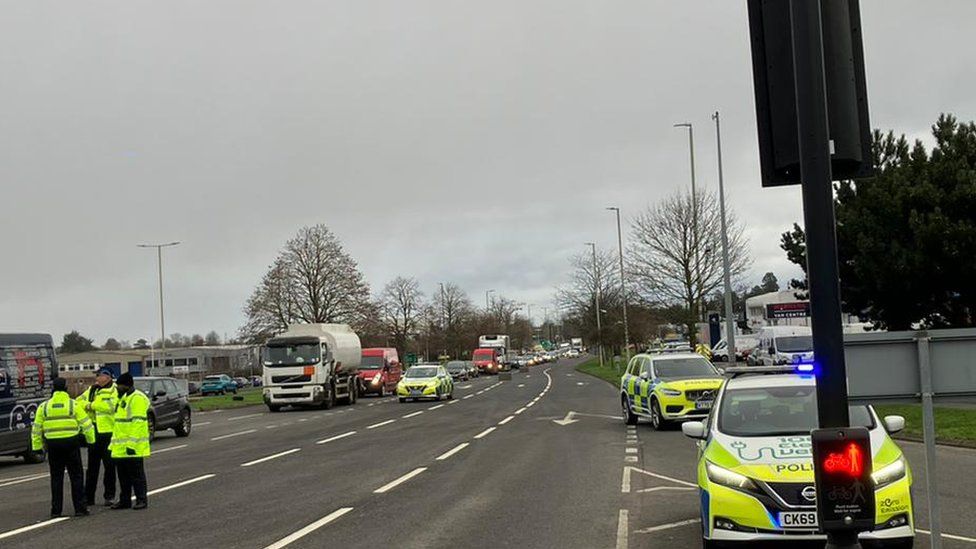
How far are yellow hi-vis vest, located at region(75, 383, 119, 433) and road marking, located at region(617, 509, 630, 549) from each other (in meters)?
6.58

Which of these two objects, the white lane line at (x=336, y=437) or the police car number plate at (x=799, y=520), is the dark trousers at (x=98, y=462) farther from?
the police car number plate at (x=799, y=520)

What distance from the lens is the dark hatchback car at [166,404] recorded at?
971 inches

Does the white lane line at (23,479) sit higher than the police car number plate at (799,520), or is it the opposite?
the police car number plate at (799,520)

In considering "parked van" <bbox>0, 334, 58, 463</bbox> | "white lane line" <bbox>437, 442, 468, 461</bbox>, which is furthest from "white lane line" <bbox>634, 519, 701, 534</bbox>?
"parked van" <bbox>0, 334, 58, 463</bbox>

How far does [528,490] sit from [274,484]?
4.03m

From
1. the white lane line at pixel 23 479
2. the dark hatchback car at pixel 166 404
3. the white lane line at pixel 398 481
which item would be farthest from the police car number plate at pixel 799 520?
the dark hatchback car at pixel 166 404

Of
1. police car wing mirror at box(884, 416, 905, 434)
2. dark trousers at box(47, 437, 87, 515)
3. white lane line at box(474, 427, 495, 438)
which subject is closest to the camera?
police car wing mirror at box(884, 416, 905, 434)

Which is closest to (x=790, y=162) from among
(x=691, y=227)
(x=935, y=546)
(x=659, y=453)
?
(x=935, y=546)

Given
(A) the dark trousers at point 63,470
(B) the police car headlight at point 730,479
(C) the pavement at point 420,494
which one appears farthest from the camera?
(A) the dark trousers at point 63,470

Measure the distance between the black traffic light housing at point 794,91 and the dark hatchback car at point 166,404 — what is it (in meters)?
22.7

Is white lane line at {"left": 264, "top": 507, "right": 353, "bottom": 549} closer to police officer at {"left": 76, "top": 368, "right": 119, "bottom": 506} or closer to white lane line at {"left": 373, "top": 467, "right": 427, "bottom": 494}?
white lane line at {"left": 373, "top": 467, "right": 427, "bottom": 494}

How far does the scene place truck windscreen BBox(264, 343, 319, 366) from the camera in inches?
1423

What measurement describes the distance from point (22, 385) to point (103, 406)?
9.07 meters

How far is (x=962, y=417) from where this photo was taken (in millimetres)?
18297
